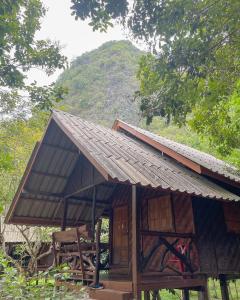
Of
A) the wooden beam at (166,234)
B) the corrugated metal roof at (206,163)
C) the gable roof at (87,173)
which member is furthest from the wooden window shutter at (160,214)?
the corrugated metal roof at (206,163)

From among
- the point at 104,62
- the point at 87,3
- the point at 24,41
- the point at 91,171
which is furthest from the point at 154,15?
the point at 104,62

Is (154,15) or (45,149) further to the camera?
(45,149)

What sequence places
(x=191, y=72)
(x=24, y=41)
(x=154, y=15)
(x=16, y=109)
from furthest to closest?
(x=16, y=109) → (x=24, y=41) → (x=191, y=72) → (x=154, y=15)

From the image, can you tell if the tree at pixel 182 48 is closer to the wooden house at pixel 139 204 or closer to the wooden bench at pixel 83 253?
the wooden house at pixel 139 204

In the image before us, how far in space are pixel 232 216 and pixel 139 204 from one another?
8.59 ft

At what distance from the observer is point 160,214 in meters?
8.54

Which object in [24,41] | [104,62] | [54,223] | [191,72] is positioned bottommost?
[54,223]

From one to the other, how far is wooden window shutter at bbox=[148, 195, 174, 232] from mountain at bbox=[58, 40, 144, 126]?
34.6m

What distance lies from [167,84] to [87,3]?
7.17 ft

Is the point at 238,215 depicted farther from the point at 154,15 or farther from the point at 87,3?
the point at 87,3

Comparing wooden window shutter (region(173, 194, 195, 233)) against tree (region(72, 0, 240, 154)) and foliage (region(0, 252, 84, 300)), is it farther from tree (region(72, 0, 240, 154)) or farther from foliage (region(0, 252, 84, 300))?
foliage (region(0, 252, 84, 300))

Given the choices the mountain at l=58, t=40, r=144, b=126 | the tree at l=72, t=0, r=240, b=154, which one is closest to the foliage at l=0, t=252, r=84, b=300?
the tree at l=72, t=0, r=240, b=154

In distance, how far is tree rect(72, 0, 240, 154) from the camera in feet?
17.3

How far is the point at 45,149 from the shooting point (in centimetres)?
846
